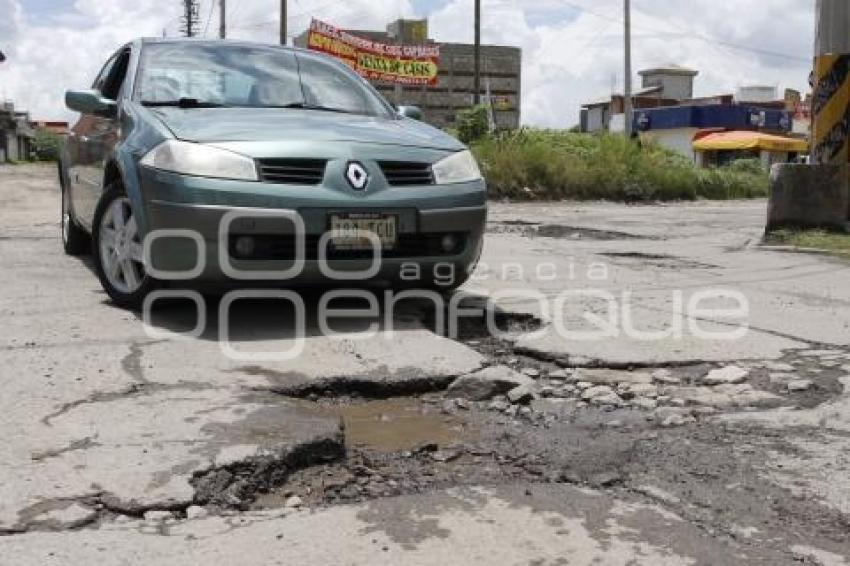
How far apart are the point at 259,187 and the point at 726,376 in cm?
219

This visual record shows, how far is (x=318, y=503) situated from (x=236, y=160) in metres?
2.17

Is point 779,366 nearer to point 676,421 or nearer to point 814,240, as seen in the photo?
point 676,421

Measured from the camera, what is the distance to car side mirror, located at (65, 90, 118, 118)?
17.2ft

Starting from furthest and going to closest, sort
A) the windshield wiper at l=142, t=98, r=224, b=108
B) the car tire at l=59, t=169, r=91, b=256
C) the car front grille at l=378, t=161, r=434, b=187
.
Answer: the car tire at l=59, t=169, r=91, b=256, the windshield wiper at l=142, t=98, r=224, b=108, the car front grille at l=378, t=161, r=434, b=187

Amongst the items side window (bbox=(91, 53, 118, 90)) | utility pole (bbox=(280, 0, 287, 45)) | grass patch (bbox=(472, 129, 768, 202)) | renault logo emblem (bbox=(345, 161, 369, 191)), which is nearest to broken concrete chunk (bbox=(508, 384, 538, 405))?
renault logo emblem (bbox=(345, 161, 369, 191))

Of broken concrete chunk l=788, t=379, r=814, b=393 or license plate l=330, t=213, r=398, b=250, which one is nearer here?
broken concrete chunk l=788, t=379, r=814, b=393

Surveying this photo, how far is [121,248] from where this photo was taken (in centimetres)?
480

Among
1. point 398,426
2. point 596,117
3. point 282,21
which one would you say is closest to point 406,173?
point 398,426

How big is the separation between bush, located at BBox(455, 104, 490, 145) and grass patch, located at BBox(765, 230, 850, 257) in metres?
14.2

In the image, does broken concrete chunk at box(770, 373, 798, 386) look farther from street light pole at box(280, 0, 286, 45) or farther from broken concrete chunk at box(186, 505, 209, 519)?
street light pole at box(280, 0, 286, 45)

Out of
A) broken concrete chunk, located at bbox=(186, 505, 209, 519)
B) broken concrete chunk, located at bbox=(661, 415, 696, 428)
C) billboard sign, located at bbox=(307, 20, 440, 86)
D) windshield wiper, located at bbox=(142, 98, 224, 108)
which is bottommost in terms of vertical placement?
broken concrete chunk, located at bbox=(186, 505, 209, 519)

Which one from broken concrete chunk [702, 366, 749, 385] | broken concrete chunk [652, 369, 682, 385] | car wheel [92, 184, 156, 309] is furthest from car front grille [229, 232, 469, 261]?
broken concrete chunk [702, 366, 749, 385]

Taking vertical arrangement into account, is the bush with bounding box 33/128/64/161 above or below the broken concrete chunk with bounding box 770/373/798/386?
above

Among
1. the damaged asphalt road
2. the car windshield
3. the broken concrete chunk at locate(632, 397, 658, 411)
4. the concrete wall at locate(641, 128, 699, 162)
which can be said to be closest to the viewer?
the damaged asphalt road
